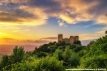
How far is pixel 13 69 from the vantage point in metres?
13.3

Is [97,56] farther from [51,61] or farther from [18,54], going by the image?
[51,61]

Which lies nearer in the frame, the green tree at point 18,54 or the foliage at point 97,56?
the foliage at point 97,56

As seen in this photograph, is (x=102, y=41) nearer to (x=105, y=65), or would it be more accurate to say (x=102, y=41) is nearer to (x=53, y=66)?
(x=105, y=65)

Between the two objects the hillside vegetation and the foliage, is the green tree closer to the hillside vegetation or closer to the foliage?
the hillside vegetation

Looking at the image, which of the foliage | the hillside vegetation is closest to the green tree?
the hillside vegetation

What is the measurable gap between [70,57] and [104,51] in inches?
333

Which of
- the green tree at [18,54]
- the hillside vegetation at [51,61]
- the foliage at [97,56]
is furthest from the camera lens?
the green tree at [18,54]

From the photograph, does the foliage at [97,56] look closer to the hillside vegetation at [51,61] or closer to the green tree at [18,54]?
the hillside vegetation at [51,61]

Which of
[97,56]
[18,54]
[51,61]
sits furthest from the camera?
[18,54]

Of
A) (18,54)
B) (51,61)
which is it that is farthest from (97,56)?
(51,61)

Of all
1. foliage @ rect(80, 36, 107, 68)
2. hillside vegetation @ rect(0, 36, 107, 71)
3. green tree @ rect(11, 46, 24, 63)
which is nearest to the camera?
hillside vegetation @ rect(0, 36, 107, 71)

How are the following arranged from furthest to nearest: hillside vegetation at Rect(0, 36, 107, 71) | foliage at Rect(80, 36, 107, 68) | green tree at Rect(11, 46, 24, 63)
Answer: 1. green tree at Rect(11, 46, 24, 63)
2. foliage at Rect(80, 36, 107, 68)
3. hillside vegetation at Rect(0, 36, 107, 71)

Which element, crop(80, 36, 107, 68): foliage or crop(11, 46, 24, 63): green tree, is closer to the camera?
crop(80, 36, 107, 68): foliage

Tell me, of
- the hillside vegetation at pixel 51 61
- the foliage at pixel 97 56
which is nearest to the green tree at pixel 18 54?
the hillside vegetation at pixel 51 61
